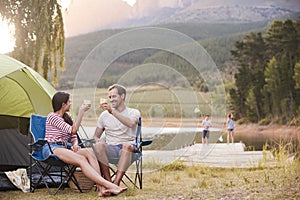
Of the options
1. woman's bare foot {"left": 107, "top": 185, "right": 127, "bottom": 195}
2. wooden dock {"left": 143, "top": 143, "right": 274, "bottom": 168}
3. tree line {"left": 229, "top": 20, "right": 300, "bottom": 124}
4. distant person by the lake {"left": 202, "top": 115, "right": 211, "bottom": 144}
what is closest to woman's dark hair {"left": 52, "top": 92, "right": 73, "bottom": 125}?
woman's bare foot {"left": 107, "top": 185, "right": 127, "bottom": 195}

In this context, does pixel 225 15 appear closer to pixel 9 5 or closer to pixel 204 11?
pixel 204 11

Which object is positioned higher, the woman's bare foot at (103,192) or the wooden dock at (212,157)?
the woman's bare foot at (103,192)

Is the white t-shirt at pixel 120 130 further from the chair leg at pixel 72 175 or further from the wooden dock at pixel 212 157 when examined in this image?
the wooden dock at pixel 212 157

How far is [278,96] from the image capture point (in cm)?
2428

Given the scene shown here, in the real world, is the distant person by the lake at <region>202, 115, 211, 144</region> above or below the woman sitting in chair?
below

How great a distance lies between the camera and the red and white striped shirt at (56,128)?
366 centimetres

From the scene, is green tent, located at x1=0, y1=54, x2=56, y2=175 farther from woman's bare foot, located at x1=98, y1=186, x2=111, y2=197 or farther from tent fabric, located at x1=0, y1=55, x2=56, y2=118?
woman's bare foot, located at x1=98, y1=186, x2=111, y2=197

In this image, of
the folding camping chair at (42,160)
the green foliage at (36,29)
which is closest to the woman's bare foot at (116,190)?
the folding camping chair at (42,160)

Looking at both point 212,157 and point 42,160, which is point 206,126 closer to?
point 212,157

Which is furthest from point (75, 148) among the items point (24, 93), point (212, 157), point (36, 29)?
point (212, 157)

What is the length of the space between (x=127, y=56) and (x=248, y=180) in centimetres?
163

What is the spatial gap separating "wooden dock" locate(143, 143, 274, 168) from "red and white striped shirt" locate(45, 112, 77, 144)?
1.93 metres

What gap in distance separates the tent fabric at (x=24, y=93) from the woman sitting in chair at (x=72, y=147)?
0.67 meters

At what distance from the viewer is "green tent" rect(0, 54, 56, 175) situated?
445 centimetres
